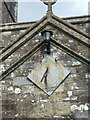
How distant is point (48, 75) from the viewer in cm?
855

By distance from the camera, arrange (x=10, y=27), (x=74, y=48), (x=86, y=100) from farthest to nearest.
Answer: (x=10, y=27) → (x=74, y=48) → (x=86, y=100)

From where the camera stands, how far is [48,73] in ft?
28.1

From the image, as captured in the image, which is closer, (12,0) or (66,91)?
(66,91)

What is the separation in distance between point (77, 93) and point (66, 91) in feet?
0.76

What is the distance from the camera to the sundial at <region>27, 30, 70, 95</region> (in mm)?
8453

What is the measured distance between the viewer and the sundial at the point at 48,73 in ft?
27.7

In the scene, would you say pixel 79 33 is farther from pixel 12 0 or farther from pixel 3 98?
pixel 12 0

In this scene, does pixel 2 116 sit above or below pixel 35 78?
below

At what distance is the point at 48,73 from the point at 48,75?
45 mm

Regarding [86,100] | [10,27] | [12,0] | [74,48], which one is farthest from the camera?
[12,0]

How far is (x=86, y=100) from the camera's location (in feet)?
26.9

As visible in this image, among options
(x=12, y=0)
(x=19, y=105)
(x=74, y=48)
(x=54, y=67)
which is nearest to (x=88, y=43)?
(x=74, y=48)

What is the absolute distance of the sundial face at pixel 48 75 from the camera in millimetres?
8445

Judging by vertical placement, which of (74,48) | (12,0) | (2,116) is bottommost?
(2,116)
